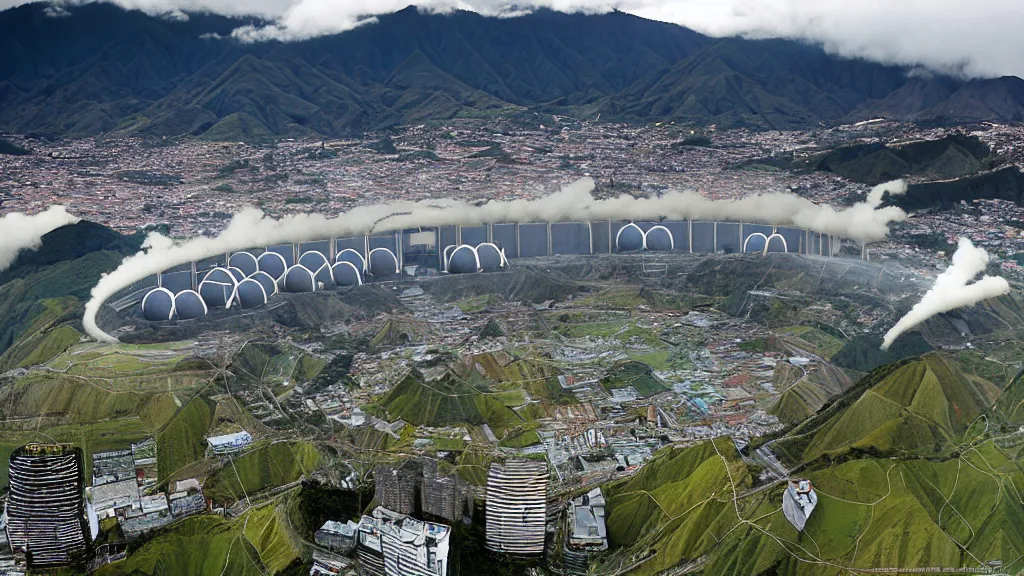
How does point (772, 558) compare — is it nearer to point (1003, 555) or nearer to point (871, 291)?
point (1003, 555)

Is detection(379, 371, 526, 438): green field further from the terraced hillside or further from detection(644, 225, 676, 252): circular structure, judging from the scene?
detection(644, 225, 676, 252): circular structure

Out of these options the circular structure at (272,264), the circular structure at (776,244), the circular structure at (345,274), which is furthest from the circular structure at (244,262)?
the circular structure at (776,244)

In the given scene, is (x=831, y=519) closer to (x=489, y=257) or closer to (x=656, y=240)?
(x=489, y=257)

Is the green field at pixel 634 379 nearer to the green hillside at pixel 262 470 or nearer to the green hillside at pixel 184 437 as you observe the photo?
the green hillside at pixel 262 470

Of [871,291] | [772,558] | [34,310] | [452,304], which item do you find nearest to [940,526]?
[772,558]

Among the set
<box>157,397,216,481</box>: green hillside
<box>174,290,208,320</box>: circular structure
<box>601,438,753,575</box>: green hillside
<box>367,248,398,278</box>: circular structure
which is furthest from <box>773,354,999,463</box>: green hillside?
<box>367,248,398,278</box>: circular structure

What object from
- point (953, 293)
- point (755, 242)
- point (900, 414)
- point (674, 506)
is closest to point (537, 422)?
point (674, 506)
